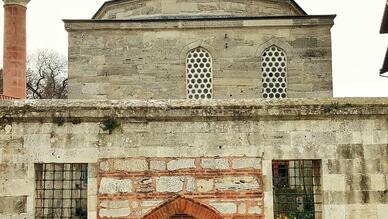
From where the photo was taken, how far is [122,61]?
1711 cm

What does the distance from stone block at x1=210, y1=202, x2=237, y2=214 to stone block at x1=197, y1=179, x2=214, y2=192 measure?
0.21 metres

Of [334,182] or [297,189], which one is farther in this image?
[297,189]

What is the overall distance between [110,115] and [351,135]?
3.46 metres

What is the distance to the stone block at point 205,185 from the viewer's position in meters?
8.09

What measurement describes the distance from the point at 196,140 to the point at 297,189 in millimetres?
2484

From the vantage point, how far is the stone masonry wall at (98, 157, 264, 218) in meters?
8.04

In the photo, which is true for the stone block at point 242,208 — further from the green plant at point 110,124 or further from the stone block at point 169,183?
the green plant at point 110,124

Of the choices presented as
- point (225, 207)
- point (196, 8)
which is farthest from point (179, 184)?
point (196, 8)

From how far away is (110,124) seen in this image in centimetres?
824

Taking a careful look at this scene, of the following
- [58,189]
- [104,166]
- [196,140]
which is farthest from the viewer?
[58,189]

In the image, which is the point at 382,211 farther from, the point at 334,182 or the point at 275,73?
the point at 275,73

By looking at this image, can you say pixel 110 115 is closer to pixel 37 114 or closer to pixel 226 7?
pixel 37 114

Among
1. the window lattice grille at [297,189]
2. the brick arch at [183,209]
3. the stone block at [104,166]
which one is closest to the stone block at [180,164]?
the brick arch at [183,209]

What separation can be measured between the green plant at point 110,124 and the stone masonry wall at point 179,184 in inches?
17.7
